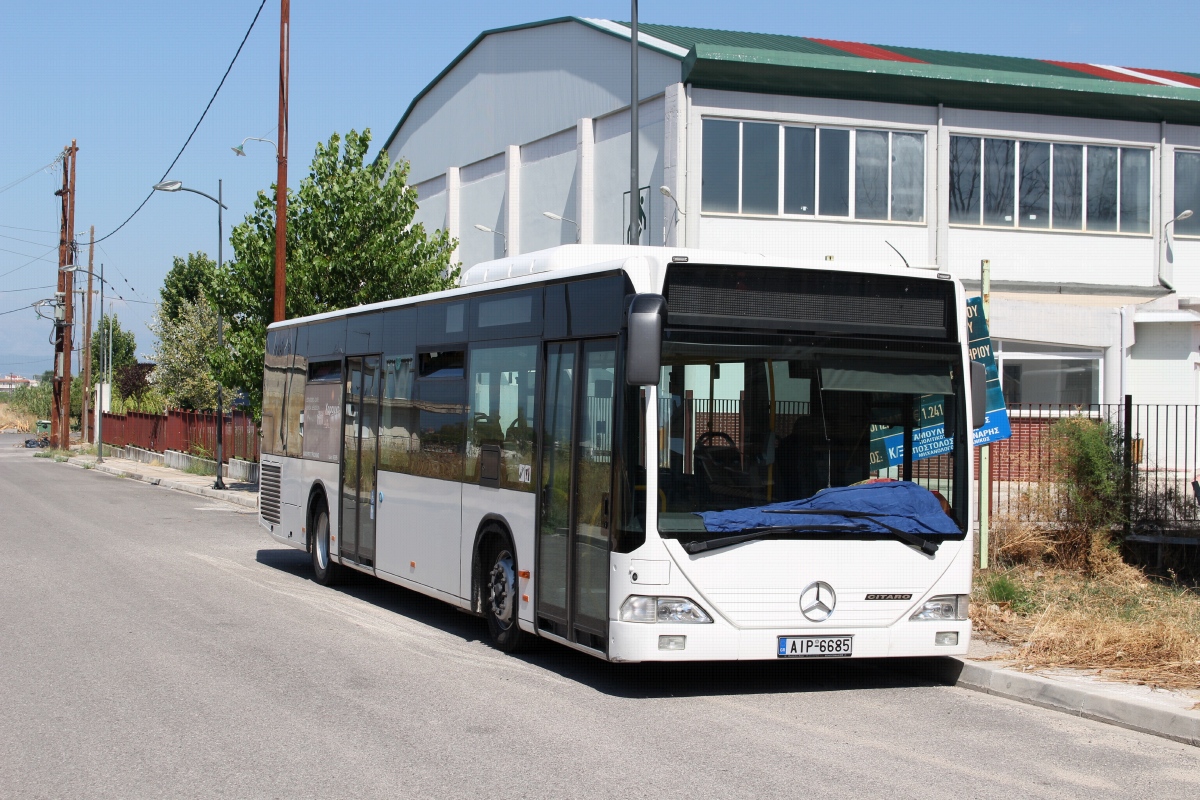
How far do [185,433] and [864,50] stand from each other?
26559 mm

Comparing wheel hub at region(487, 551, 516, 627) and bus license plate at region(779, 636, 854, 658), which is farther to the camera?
wheel hub at region(487, 551, 516, 627)

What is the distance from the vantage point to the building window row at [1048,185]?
109 ft

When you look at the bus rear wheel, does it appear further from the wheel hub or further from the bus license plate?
the bus license plate

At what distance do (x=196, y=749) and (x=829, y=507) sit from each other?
415 centimetres

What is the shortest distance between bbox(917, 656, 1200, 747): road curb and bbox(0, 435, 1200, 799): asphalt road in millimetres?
124

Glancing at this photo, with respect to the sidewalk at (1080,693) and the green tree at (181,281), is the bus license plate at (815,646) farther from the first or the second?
the green tree at (181,281)

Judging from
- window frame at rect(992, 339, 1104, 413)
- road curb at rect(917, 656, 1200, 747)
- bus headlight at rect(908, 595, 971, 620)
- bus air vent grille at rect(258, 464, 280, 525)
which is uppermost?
window frame at rect(992, 339, 1104, 413)

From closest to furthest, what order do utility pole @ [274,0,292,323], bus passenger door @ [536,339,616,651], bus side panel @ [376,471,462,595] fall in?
1. bus passenger door @ [536,339,616,651]
2. bus side panel @ [376,471,462,595]
3. utility pole @ [274,0,292,323]

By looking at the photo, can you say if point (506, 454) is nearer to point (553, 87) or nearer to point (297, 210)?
point (297, 210)

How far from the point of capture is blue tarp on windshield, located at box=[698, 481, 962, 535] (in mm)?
8328

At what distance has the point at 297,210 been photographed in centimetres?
2806

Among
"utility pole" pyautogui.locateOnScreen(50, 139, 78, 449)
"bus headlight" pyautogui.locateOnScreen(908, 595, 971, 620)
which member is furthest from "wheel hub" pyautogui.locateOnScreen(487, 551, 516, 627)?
"utility pole" pyautogui.locateOnScreen(50, 139, 78, 449)

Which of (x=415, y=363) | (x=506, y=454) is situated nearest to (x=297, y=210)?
(x=415, y=363)

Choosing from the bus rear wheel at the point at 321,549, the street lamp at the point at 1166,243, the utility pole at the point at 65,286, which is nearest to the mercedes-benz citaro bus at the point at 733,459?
the bus rear wheel at the point at 321,549
